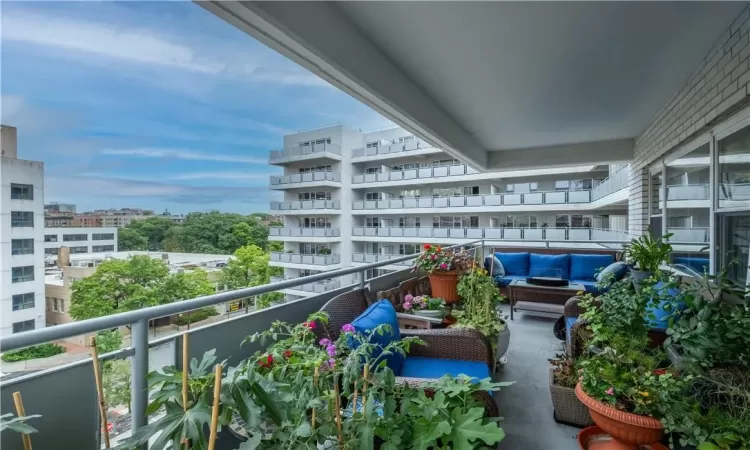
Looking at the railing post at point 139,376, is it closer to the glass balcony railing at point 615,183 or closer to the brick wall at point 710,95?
the brick wall at point 710,95

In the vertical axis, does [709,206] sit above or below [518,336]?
above

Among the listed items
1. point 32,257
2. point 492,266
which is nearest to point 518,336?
point 492,266

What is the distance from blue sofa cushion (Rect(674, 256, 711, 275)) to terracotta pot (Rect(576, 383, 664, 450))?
1.63 m

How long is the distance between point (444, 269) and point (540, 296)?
1.76 m

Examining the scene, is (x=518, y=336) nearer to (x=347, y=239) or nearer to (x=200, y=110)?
(x=347, y=239)

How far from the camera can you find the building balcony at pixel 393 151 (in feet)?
51.0

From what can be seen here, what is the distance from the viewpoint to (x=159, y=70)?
47.3 ft

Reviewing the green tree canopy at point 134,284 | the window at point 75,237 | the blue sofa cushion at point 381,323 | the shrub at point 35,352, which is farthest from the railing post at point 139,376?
the green tree canopy at point 134,284

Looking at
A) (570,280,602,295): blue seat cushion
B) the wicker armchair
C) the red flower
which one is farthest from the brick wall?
the red flower

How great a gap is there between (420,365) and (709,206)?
97.9 inches

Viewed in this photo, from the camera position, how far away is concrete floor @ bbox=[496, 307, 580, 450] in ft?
6.65

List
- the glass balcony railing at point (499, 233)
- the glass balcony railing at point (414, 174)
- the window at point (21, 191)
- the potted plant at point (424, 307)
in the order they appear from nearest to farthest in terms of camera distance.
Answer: the potted plant at point (424, 307)
the window at point (21, 191)
the glass balcony railing at point (499, 233)
the glass balcony railing at point (414, 174)

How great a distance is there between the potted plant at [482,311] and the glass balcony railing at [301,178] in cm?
1439

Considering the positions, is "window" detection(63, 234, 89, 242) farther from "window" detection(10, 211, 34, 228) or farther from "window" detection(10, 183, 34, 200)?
"window" detection(10, 183, 34, 200)
